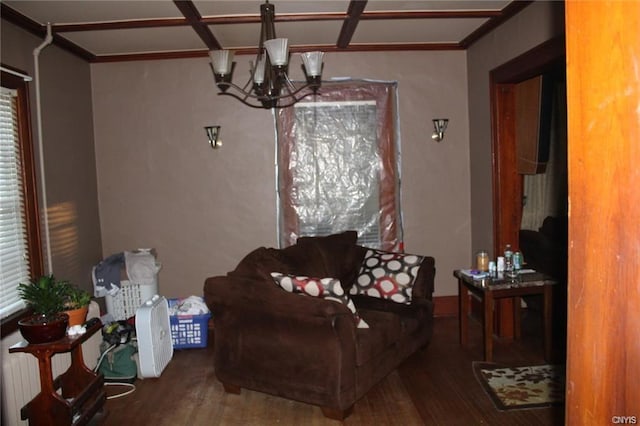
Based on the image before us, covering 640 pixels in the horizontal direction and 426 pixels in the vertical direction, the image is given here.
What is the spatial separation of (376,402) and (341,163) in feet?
7.73

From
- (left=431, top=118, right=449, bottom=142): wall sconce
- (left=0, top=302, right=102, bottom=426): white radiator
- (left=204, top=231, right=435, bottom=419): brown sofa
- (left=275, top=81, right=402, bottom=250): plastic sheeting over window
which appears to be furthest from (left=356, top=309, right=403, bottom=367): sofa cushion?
(left=431, top=118, right=449, bottom=142): wall sconce

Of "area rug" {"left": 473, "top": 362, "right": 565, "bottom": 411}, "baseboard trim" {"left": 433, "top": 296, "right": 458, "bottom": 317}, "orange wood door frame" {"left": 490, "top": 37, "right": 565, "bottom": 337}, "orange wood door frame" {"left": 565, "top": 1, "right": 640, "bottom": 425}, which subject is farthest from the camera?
"baseboard trim" {"left": 433, "top": 296, "right": 458, "bottom": 317}

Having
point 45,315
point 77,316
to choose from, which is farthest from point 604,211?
point 77,316

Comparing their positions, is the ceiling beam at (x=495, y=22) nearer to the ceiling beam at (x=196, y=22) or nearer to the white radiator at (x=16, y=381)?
the ceiling beam at (x=196, y=22)

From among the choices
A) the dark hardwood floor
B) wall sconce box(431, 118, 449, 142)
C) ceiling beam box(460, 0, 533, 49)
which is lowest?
the dark hardwood floor

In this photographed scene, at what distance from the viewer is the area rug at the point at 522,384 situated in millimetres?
3240

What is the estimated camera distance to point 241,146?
5008mm

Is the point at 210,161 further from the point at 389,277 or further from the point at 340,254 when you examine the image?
the point at 389,277

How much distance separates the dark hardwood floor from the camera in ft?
10.2

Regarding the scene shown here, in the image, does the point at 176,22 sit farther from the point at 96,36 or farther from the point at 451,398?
the point at 451,398

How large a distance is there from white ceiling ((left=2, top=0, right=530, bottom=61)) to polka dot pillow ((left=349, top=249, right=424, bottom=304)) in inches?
72.9

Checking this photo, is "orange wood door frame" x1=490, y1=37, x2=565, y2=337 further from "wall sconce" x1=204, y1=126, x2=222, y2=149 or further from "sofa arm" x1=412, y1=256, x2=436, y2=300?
"wall sconce" x1=204, y1=126, x2=222, y2=149

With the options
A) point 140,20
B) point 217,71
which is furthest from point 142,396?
point 140,20

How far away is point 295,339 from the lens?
3113 mm
